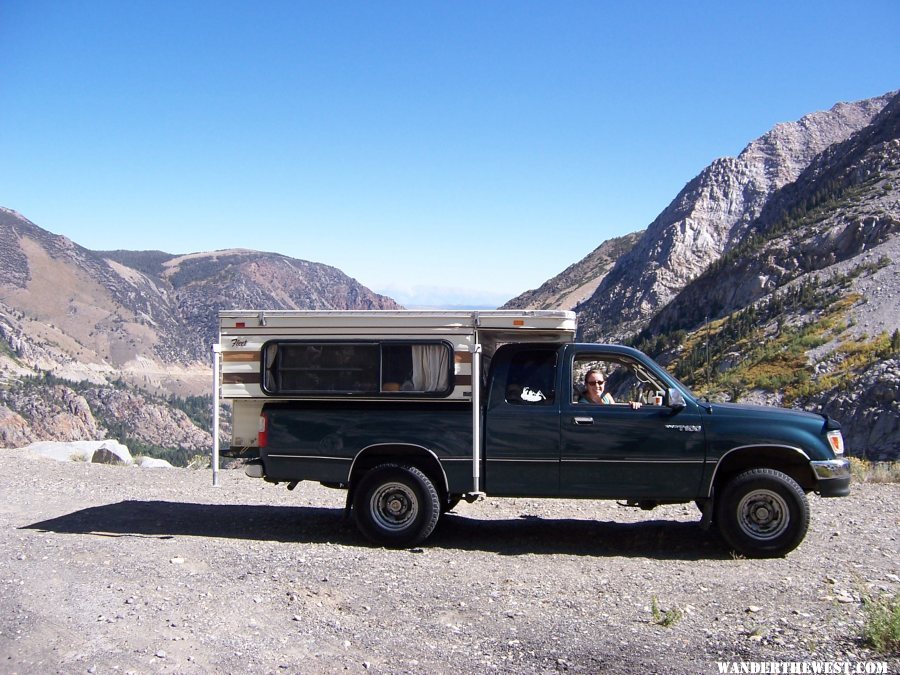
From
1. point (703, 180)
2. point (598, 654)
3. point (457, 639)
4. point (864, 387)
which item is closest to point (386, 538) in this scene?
point (457, 639)

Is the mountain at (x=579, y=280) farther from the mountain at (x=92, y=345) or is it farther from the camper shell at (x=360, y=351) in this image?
the camper shell at (x=360, y=351)

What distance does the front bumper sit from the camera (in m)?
8.13

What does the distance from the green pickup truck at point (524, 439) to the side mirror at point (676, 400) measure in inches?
0.9

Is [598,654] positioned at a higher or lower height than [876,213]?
lower

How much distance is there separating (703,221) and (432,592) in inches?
4576

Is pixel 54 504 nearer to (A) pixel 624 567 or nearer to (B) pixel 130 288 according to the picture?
(A) pixel 624 567

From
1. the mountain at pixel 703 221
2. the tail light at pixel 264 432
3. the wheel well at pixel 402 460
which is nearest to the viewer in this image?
the wheel well at pixel 402 460

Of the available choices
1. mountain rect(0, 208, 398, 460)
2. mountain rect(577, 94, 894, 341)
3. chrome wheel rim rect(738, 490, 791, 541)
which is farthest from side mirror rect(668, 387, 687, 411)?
mountain rect(577, 94, 894, 341)

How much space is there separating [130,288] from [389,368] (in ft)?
628

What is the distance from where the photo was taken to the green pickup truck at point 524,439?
8.23 m

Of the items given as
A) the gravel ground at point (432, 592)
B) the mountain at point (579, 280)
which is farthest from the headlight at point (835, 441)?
the mountain at point (579, 280)

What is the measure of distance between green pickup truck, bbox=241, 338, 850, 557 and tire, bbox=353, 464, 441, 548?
13mm

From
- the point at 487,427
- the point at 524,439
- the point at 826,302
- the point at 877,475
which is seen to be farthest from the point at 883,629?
the point at 826,302

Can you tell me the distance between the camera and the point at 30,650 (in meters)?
5.48
